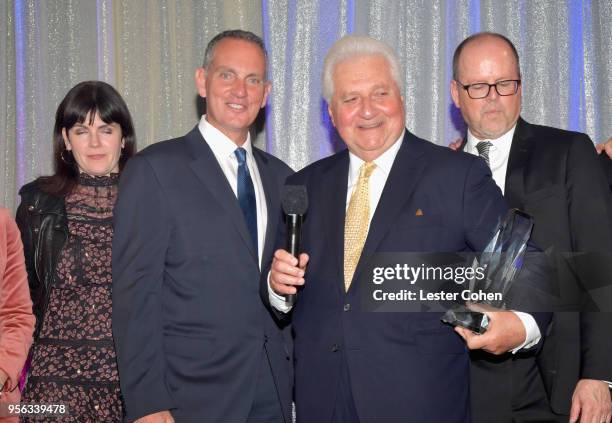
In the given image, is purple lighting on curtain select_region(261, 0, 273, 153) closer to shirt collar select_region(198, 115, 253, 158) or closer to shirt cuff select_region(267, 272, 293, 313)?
shirt collar select_region(198, 115, 253, 158)

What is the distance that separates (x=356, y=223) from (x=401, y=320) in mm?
340

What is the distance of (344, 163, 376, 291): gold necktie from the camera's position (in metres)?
2.14

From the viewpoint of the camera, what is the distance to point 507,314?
5.97 feet

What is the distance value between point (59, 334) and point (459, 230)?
1580 millimetres

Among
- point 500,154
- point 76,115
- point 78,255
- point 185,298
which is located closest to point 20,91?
point 76,115

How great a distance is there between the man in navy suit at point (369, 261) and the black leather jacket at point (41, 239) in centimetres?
97

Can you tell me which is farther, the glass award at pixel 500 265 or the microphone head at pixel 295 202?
the microphone head at pixel 295 202

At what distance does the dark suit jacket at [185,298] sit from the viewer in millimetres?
2383

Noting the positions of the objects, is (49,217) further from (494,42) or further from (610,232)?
(610,232)

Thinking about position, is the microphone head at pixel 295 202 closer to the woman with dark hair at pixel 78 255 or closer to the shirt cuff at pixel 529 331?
the shirt cuff at pixel 529 331

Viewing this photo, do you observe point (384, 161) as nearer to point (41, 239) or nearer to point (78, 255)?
point (78, 255)

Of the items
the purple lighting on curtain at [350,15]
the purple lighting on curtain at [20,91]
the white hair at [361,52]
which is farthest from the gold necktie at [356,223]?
the purple lighting on curtain at [20,91]

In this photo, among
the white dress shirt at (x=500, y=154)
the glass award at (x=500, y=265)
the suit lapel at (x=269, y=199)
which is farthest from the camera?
the suit lapel at (x=269, y=199)

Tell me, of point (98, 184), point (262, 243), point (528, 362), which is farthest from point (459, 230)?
point (98, 184)
